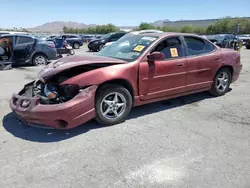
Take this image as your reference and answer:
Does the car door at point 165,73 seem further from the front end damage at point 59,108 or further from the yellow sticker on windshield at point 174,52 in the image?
the front end damage at point 59,108

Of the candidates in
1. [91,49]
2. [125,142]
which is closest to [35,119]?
[125,142]

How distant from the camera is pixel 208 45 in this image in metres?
5.30

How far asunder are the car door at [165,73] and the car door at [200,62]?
182 millimetres

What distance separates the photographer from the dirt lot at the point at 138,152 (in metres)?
2.54

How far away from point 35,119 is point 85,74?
100 cm

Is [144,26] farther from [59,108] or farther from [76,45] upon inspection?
[59,108]

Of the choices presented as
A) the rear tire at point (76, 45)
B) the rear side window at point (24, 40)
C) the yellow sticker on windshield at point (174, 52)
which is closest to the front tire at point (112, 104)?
the yellow sticker on windshield at point (174, 52)

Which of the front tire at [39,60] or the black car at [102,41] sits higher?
the black car at [102,41]

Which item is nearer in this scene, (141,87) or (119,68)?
(119,68)

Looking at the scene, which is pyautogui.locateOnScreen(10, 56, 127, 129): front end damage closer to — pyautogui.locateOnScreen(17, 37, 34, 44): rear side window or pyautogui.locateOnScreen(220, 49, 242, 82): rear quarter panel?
pyautogui.locateOnScreen(220, 49, 242, 82): rear quarter panel

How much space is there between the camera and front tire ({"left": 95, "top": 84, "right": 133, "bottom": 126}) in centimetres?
369

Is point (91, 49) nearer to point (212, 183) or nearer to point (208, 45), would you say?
point (208, 45)

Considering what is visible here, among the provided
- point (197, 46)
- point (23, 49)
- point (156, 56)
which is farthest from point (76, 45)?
point (156, 56)

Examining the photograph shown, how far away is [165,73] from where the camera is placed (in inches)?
171
